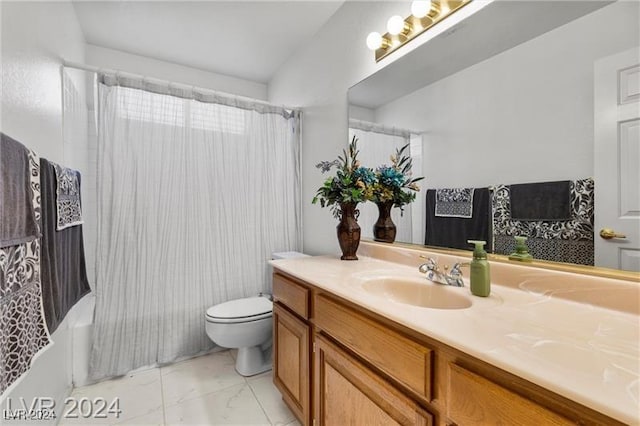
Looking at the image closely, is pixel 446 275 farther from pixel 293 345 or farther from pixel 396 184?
pixel 293 345

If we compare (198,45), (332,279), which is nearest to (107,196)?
(198,45)

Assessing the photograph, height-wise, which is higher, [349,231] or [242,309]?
[349,231]

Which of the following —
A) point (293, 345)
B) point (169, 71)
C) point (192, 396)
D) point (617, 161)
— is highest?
point (169, 71)

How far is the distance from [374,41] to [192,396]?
2352 millimetres

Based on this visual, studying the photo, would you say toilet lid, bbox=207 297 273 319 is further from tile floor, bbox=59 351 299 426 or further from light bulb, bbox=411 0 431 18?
light bulb, bbox=411 0 431 18

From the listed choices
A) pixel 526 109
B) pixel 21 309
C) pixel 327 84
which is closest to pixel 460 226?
pixel 526 109

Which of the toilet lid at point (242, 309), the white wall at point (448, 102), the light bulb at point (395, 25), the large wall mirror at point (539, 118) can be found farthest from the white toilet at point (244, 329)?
the light bulb at point (395, 25)

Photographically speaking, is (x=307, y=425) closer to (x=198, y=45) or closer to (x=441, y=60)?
(x=441, y=60)

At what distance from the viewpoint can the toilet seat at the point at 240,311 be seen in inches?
71.4

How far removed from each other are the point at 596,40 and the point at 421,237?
950 mm

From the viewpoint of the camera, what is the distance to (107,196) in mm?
1800

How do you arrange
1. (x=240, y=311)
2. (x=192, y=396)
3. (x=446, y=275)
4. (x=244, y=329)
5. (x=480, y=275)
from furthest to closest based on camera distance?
(x=240, y=311), (x=244, y=329), (x=192, y=396), (x=446, y=275), (x=480, y=275)

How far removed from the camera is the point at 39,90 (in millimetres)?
1337

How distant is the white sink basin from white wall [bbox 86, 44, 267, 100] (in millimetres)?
2540
